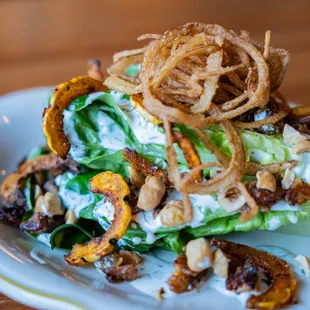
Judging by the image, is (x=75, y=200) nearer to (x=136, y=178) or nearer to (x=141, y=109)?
(x=136, y=178)

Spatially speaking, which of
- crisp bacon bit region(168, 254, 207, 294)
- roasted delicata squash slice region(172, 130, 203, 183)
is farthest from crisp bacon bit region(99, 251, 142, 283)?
roasted delicata squash slice region(172, 130, 203, 183)

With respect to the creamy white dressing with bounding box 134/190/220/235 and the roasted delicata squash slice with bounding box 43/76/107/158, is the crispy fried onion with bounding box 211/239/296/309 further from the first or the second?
the roasted delicata squash slice with bounding box 43/76/107/158

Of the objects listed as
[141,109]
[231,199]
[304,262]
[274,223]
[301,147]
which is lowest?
[304,262]

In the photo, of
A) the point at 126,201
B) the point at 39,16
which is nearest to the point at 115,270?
the point at 126,201

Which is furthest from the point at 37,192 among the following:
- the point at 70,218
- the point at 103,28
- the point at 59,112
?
the point at 103,28

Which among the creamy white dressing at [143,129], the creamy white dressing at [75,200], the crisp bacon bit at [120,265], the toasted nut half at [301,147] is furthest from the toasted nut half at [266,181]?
the creamy white dressing at [75,200]

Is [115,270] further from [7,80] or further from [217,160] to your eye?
[7,80]
